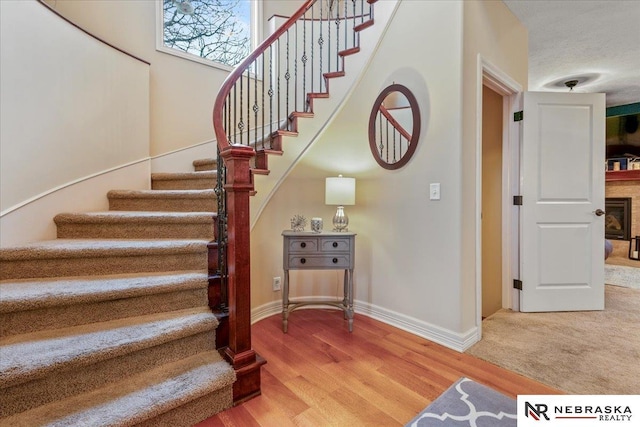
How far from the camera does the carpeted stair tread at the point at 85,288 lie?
54.0 inches

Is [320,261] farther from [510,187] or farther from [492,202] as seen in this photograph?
[510,187]

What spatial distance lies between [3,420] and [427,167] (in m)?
2.55

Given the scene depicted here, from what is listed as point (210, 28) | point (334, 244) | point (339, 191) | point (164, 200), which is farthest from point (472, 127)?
point (210, 28)

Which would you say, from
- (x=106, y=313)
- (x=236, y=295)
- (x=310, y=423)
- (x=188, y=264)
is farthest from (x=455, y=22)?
(x=106, y=313)

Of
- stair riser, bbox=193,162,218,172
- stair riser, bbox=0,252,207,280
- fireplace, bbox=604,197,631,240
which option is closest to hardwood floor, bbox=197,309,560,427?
stair riser, bbox=0,252,207,280

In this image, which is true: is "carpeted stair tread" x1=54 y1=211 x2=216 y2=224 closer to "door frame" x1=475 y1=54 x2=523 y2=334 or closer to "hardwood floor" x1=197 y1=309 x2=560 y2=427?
"hardwood floor" x1=197 y1=309 x2=560 y2=427

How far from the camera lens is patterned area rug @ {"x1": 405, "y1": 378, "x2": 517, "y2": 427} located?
1.40 metres

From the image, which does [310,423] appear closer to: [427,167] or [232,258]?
[232,258]

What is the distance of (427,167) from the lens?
225cm

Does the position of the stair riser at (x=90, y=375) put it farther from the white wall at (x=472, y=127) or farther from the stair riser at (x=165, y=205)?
the white wall at (x=472, y=127)

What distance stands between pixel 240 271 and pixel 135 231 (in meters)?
1.05

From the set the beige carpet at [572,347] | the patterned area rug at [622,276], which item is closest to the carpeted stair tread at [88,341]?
the beige carpet at [572,347]

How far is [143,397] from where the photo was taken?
1276 millimetres

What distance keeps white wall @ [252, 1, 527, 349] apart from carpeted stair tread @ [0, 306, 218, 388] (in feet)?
3.36
